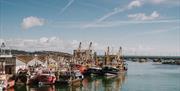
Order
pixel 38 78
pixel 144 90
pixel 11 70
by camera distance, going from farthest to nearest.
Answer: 1. pixel 11 70
2. pixel 38 78
3. pixel 144 90

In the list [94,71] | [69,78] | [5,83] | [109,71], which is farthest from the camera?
[94,71]

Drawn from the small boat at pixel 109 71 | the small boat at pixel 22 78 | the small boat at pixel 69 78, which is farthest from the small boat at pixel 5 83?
the small boat at pixel 109 71

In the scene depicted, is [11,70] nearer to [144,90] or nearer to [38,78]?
[38,78]

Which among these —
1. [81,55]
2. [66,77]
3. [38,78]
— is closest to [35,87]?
[38,78]

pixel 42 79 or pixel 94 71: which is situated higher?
pixel 94 71

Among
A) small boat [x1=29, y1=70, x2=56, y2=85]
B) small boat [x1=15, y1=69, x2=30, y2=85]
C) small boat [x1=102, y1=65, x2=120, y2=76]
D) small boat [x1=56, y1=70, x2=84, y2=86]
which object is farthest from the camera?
small boat [x1=102, y1=65, x2=120, y2=76]

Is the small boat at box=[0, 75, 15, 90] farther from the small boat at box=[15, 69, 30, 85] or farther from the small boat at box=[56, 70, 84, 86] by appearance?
the small boat at box=[56, 70, 84, 86]

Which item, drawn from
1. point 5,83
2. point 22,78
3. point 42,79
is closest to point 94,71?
point 42,79

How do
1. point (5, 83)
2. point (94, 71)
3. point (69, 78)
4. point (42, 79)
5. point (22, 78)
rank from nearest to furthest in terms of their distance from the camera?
point (5, 83) → point (22, 78) → point (42, 79) → point (69, 78) → point (94, 71)

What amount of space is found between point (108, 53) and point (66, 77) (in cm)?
4429

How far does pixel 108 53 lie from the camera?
339ft

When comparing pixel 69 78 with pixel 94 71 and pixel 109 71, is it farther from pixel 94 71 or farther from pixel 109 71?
pixel 94 71

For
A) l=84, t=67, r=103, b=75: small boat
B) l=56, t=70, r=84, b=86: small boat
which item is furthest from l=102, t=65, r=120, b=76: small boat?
l=56, t=70, r=84, b=86: small boat

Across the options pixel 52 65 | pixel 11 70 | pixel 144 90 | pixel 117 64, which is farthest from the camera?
pixel 117 64
